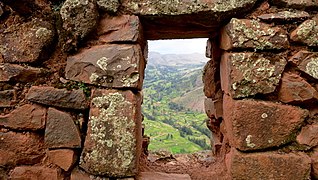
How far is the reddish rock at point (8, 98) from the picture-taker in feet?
8.43

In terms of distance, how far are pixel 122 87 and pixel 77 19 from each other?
2.27 feet

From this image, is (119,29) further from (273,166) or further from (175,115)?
(175,115)

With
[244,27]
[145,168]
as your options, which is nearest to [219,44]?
[244,27]

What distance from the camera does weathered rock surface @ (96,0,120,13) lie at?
2549 millimetres

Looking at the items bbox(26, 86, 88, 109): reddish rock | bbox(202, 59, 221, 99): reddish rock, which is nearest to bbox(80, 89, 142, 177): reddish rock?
bbox(26, 86, 88, 109): reddish rock

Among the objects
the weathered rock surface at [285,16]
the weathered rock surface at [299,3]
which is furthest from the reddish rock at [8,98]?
the weathered rock surface at [299,3]

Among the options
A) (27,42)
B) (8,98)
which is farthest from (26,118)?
(27,42)

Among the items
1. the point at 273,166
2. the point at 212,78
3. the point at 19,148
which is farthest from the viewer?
the point at 212,78

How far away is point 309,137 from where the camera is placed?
2504 millimetres

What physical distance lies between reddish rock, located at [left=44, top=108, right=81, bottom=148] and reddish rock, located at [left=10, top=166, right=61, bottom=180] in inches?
8.6

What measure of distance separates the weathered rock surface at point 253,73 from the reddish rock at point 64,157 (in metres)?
1.46

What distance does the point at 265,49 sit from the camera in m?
2.52

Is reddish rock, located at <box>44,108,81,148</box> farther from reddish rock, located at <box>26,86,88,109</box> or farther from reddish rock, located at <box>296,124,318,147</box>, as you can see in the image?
reddish rock, located at <box>296,124,318,147</box>

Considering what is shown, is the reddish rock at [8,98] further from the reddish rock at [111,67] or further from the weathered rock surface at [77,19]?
the weathered rock surface at [77,19]
